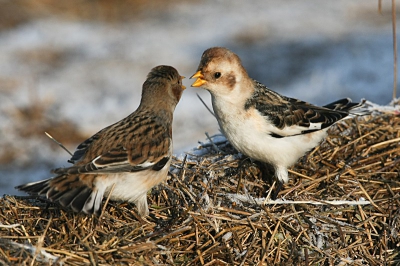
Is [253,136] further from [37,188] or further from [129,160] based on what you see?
[37,188]

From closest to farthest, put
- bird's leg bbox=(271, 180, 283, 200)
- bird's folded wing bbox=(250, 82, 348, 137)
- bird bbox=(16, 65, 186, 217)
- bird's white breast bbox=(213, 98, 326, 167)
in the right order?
bird bbox=(16, 65, 186, 217), bird's leg bbox=(271, 180, 283, 200), bird's white breast bbox=(213, 98, 326, 167), bird's folded wing bbox=(250, 82, 348, 137)

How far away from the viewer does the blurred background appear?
8742 millimetres

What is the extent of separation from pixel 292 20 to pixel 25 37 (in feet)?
18.9

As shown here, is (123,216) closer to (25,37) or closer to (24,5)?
(25,37)

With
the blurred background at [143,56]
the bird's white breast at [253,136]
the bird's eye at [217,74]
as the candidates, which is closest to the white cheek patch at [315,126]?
the bird's white breast at [253,136]

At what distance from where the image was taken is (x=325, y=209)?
4570 mm

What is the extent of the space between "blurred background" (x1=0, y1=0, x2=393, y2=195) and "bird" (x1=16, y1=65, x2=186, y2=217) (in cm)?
308

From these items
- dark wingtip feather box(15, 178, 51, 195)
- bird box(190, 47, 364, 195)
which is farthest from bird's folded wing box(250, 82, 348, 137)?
dark wingtip feather box(15, 178, 51, 195)

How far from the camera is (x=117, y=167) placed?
434 cm

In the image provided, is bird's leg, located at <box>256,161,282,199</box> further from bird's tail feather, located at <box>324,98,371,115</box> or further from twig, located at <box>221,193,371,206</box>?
bird's tail feather, located at <box>324,98,371,115</box>

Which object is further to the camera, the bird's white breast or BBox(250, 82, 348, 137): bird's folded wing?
BBox(250, 82, 348, 137): bird's folded wing

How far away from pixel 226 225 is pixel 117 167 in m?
0.90

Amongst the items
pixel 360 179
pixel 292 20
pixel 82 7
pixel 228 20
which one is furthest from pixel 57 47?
pixel 360 179

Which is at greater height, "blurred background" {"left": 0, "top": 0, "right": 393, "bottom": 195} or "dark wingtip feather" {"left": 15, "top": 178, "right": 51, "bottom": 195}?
"blurred background" {"left": 0, "top": 0, "right": 393, "bottom": 195}
